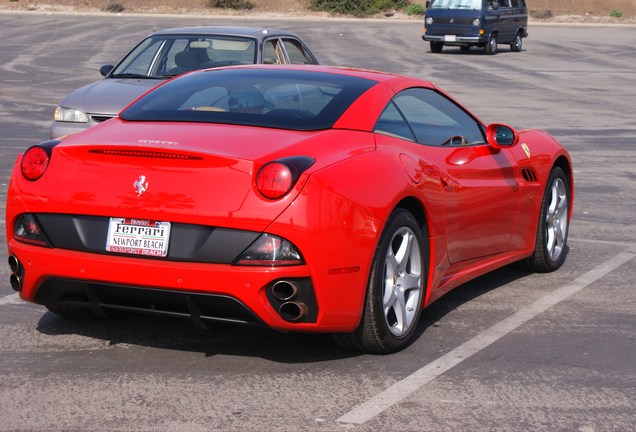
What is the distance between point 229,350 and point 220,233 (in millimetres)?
893

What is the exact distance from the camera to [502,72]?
30875mm

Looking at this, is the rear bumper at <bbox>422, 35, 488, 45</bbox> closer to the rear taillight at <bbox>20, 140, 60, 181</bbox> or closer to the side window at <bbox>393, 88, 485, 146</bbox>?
the side window at <bbox>393, 88, 485, 146</bbox>

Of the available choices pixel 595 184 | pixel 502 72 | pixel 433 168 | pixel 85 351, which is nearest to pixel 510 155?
pixel 433 168

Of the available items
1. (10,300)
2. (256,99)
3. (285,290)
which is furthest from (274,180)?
(10,300)

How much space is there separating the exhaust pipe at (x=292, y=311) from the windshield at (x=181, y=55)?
28.2 feet

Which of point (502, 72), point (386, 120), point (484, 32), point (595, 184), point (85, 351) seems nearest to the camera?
point (85, 351)

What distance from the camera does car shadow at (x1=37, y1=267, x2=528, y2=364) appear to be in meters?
6.14

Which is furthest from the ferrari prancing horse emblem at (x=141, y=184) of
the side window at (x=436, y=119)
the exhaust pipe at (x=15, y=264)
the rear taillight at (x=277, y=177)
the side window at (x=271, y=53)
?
the side window at (x=271, y=53)

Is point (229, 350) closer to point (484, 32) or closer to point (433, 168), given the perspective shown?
point (433, 168)

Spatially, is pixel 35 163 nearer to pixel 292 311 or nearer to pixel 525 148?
pixel 292 311

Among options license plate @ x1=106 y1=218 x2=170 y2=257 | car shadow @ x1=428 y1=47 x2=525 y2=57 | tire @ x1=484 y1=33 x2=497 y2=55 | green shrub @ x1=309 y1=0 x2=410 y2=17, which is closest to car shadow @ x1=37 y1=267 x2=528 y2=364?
license plate @ x1=106 y1=218 x2=170 y2=257

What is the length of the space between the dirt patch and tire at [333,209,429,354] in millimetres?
61362

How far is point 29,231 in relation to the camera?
5.94m

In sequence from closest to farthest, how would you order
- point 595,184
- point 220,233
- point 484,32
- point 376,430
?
point 376,430, point 220,233, point 595,184, point 484,32
